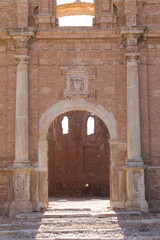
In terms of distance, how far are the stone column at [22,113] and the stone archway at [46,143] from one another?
A: 47 cm

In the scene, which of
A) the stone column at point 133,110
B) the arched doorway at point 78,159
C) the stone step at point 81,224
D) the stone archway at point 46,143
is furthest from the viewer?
the arched doorway at point 78,159

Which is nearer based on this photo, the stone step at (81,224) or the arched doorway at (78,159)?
the stone step at (81,224)

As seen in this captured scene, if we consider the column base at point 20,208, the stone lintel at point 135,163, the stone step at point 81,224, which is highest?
the stone lintel at point 135,163

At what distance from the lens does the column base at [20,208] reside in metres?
12.4

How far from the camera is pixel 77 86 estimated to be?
13328 millimetres

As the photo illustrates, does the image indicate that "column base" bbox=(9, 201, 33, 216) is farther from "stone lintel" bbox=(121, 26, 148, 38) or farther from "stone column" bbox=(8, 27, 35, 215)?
"stone lintel" bbox=(121, 26, 148, 38)

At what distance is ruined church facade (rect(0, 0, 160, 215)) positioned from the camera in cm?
1288

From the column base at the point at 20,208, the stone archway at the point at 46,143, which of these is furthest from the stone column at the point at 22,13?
the column base at the point at 20,208

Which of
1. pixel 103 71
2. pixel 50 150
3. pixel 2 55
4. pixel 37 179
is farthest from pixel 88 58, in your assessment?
pixel 50 150

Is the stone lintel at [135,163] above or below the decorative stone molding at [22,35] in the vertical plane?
below

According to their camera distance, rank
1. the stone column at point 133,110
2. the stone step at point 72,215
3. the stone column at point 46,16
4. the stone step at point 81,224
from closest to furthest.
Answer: the stone step at point 81,224 < the stone step at point 72,215 < the stone column at point 133,110 < the stone column at point 46,16

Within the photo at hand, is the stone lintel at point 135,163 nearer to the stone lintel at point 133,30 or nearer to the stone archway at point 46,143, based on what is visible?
the stone archway at point 46,143

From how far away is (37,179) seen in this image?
1291 centimetres

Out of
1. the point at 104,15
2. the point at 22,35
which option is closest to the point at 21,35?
the point at 22,35
